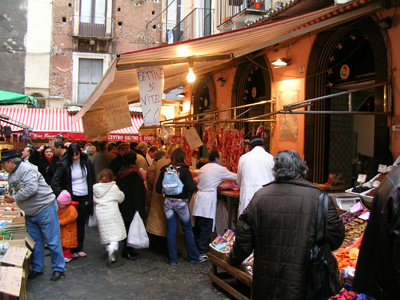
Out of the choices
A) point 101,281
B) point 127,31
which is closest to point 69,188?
point 101,281

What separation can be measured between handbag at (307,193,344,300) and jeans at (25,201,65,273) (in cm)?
379

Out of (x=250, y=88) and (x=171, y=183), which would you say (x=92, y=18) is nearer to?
(x=250, y=88)

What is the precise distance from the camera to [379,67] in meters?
6.09

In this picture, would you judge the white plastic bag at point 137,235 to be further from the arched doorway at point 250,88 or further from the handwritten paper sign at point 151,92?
the arched doorway at point 250,88

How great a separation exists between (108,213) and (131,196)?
493 mm

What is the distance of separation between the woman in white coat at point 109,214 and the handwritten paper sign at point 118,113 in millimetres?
2183

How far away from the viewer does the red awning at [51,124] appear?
15.7 meters

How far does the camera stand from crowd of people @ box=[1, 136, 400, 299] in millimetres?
2887

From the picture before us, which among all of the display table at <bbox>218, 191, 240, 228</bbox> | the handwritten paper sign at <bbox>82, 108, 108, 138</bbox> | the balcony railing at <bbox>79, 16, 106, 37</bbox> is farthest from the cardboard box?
the balcony railing at <bbox>79, 16, 106, 37</bbox>

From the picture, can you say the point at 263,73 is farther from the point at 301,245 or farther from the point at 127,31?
the point at 127,31

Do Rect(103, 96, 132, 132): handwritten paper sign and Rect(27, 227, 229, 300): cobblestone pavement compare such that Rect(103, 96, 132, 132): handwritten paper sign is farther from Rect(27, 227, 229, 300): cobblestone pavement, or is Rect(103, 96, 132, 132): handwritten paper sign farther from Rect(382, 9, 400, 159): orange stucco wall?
Rect(382, 9, 400, 159): orange stucco wall

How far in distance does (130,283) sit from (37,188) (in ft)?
5.93

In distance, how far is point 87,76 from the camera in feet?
76.6

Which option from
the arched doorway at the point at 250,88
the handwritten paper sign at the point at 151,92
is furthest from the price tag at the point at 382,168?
the arched doorway at the point at 250,88
